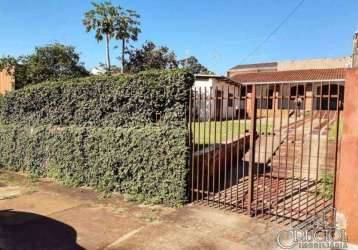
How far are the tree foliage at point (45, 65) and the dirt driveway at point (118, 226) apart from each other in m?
13.1

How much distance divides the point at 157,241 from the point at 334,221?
261 cm

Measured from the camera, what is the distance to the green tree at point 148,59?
2469 cm

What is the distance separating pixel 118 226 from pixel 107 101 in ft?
11.5

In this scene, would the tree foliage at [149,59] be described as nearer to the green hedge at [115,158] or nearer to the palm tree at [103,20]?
the palm tree at [103,20]

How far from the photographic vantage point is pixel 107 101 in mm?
7961

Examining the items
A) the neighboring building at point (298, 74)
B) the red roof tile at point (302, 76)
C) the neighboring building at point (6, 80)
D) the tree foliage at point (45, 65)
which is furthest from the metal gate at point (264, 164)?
the red roof tile at point (302, 76)

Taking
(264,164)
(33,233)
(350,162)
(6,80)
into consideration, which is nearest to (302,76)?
(264,164)

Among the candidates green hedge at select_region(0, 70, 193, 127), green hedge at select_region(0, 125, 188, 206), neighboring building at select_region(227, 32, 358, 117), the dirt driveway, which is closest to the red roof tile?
neighboring building at select_region(227, 32, 358, 117)

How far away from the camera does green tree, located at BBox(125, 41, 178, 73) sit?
2469 centimetres

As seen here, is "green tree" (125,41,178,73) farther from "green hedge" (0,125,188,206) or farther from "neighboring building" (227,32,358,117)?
"green hedge" (0,125,188,206)

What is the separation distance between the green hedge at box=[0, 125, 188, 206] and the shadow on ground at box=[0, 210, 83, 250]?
1945 mm

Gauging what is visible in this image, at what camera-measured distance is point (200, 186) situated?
695 centimetres

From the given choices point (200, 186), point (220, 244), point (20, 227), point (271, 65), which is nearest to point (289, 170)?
point (200, 186)

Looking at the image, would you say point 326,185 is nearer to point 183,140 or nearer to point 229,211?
point 229,211
